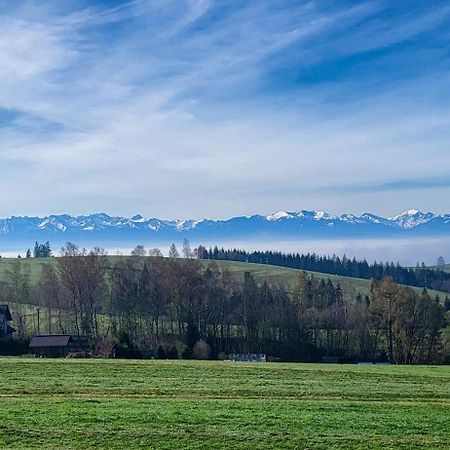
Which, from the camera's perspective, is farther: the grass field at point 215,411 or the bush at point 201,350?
the bush at point 201,350

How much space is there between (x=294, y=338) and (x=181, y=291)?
19091 mm

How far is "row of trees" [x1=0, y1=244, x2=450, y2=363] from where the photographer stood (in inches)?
3583

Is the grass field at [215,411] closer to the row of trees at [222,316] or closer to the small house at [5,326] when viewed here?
the row of trees at [222,316]

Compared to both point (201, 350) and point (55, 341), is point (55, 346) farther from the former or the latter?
point (201, 350)

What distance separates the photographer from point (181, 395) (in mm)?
32469

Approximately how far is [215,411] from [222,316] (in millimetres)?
77971

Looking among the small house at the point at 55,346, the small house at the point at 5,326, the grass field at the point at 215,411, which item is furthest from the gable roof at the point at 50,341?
the grass field at the point at 215,411

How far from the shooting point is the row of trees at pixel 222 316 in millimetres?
91000

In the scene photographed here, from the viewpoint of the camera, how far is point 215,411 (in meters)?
26.2

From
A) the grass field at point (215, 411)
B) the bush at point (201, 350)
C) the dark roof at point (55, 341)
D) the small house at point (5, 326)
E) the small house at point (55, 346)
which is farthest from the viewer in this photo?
the small house at point (5, 326)

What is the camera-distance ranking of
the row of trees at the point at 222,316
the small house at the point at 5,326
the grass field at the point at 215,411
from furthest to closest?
the small house at the point at 5,326 < the row of trees at the point at 222,316 < the grass field at the point at 215,411

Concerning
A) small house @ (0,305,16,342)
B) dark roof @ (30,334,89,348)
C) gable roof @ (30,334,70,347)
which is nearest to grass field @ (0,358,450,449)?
gable roof @ (30,334,70,347)

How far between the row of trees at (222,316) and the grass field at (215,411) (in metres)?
45.2

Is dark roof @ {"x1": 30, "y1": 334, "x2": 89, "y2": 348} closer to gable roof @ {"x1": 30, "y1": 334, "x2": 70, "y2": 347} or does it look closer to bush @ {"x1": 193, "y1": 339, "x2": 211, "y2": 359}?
gable roof @ {"x1": 30, "y1": 334, "x2": 70, "y2": 347}
